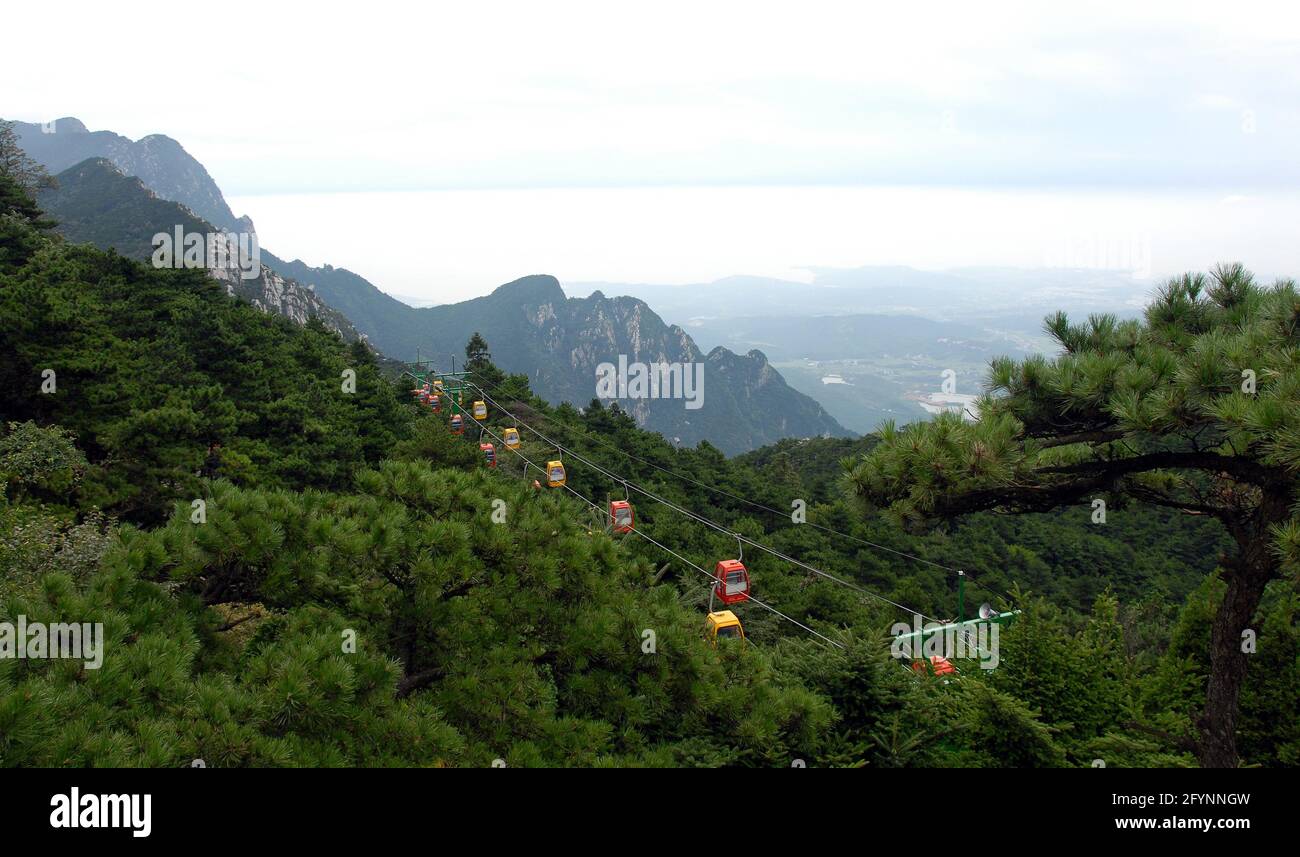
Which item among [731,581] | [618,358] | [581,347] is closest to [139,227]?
[731,581]

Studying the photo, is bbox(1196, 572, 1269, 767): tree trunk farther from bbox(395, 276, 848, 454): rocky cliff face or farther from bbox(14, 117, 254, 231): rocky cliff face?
bbox(14, 117, 254, 231): rocky cliff face

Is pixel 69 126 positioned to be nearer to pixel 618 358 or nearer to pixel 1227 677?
pixel 618 358

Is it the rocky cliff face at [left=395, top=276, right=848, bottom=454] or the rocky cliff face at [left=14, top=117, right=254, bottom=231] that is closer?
the rocky cliff face at [left=395, top=276, right=848, bottom=454]

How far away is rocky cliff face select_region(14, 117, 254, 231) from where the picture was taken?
472 ft

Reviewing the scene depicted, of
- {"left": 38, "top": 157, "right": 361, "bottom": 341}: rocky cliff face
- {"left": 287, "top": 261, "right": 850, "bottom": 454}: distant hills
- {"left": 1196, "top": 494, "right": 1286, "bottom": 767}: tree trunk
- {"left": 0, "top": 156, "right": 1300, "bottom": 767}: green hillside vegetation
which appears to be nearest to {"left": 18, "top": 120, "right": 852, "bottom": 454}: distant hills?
{"left": 287, "top": 261, "right": 850, "bottom": 454}: distant hills

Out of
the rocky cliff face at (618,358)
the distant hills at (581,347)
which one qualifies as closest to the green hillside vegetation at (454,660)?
the rocky cliff face at (618,358)

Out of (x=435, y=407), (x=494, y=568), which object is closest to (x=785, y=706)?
(x=494, y=568)

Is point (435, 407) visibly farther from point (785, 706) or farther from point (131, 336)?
point (785, 706)

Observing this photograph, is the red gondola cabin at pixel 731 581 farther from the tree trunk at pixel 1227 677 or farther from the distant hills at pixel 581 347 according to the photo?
the distant hills at pixel 581 347

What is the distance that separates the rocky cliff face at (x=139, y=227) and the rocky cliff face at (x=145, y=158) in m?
68.9

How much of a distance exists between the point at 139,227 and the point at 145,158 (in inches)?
4590

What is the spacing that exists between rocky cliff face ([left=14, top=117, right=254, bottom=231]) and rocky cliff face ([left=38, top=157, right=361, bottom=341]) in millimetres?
68923
